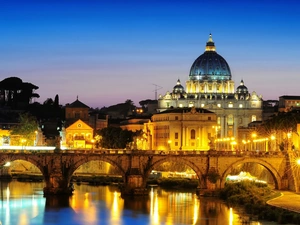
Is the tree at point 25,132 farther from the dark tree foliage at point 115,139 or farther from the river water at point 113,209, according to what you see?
the river water at point 113,209

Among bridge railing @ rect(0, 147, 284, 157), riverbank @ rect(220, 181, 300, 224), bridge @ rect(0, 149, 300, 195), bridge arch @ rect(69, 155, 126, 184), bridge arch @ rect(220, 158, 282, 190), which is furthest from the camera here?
bridge arch @ rect(69, 155, 126, 184)

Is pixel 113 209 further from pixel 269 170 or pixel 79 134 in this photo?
pixel 79 134

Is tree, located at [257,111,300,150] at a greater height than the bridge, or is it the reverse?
tree, located at [257,111,300,150]

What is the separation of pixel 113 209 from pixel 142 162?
13.0 metres

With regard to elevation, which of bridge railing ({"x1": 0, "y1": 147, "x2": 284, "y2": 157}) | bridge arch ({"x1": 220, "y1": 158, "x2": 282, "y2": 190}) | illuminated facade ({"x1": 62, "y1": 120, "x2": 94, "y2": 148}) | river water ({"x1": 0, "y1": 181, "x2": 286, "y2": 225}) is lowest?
river water ({"x1": 0, "y1": 181, "x2": 286, "y2": 225})

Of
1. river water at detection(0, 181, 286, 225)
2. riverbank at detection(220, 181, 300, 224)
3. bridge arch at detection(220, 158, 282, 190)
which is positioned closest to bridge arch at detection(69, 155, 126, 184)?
river water at detection(0, 181, 286, 225)

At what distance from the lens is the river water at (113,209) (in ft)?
257

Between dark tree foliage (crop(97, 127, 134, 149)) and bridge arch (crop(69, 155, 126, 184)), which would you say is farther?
dark tree foliage (crop(97, 127, 134, 149))

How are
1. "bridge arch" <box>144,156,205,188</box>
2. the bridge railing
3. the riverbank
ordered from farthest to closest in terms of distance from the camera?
"bridge arch" <box>144,156,205,188</box> < the bridge railing < the riverbank

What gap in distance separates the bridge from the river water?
5.79ft

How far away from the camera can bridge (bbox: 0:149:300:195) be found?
313 feet

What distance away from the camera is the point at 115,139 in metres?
151

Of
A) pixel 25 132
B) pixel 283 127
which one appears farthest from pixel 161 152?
pixel 25 132

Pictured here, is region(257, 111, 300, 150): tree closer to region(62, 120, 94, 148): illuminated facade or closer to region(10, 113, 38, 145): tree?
region(10, 113, 38, 145): tree
